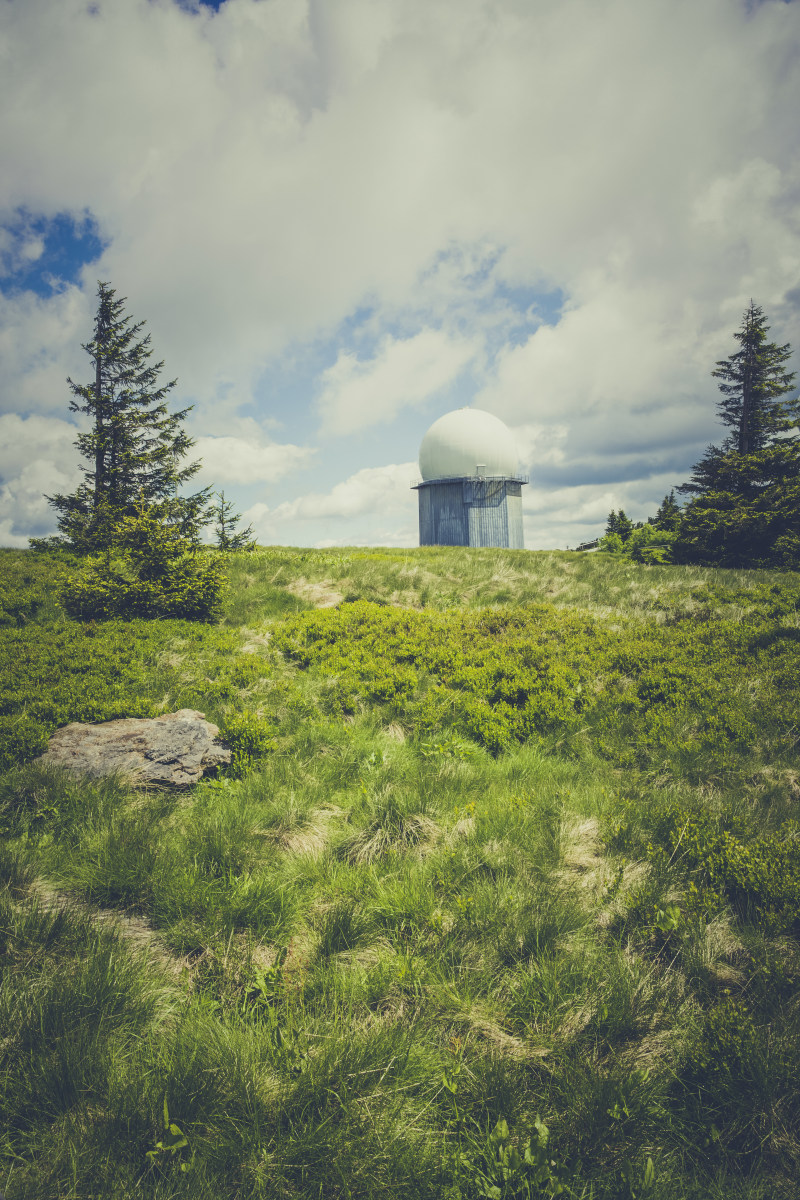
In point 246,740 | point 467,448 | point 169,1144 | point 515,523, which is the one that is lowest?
point 169,1144

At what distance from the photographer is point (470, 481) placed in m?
34.2

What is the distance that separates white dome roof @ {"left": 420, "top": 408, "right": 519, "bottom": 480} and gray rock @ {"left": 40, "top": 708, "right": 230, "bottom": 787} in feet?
102

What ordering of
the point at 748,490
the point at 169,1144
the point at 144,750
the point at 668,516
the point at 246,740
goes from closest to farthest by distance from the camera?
the point at 169,1144 → the point at 144,750 → the point at 246,740 → the point at 748,490 → the point at 668,516

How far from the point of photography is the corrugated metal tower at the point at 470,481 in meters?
34.4

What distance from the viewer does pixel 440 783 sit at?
16.4ft

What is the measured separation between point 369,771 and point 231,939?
2.28 m

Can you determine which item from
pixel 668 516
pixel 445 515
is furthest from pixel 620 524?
pixel 445 515

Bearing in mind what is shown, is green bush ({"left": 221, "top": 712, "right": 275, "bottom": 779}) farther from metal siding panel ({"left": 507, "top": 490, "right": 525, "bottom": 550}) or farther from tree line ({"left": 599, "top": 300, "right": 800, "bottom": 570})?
metal siding panel ({"left": 507, "top": 490, "right": 525, "bottom": 550})

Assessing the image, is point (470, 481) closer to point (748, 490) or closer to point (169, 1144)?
point (748, 490)

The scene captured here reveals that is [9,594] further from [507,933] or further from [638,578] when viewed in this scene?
[638,578]

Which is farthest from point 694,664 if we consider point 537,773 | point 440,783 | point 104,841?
point 104,841

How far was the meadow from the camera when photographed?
2.09 m

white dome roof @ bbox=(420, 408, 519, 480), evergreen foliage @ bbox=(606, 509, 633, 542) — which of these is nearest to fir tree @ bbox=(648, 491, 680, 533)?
evergreen foliage @ bbox=(606, 509, 633, 542)

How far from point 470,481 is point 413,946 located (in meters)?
33.2
